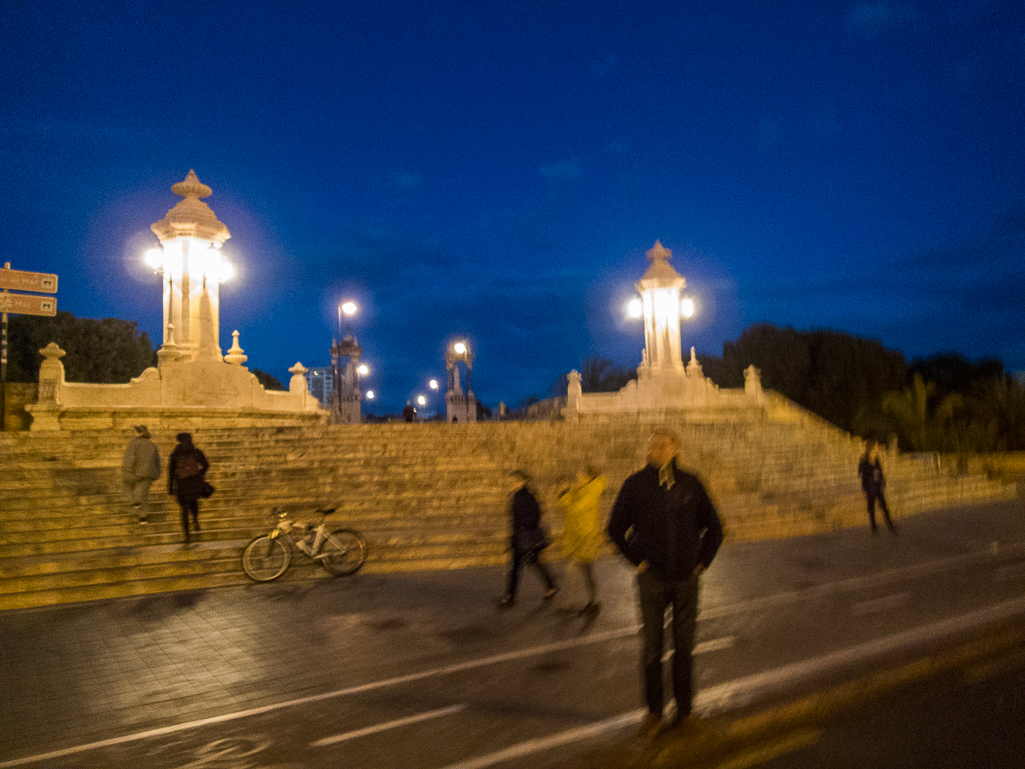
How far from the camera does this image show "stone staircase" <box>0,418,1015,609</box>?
9.23m

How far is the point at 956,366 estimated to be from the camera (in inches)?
2036

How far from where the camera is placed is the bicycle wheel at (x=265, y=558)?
8883 millimetres

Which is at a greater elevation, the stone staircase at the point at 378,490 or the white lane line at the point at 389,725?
the stone staircase at the point at 378,490

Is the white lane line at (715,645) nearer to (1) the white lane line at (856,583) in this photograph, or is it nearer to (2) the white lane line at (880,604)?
(1) the white lane line at (856,583)

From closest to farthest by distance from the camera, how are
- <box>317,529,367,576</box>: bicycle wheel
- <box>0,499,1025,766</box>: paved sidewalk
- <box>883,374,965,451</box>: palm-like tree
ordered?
<box>0,499,1025,766</box>: paved sidewalk → <box>317,529,367,576</box>: bicycle wheel → <box>883,374,965,451</box>: palm-like tree

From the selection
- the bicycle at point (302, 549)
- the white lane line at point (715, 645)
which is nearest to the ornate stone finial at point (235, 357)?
the bicycle at point (302, 549)

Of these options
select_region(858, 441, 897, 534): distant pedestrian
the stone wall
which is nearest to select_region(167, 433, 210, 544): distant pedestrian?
select_region(858, 441, 897, 534): distant pedestrian

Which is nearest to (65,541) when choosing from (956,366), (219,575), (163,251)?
(219,575)

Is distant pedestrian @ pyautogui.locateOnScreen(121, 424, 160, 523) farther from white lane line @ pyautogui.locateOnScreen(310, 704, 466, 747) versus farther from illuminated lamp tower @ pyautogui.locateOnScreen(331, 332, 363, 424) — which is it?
illuminated lamp tower @ pyautogui.locateOnScreen(331, 332, 363, 424)

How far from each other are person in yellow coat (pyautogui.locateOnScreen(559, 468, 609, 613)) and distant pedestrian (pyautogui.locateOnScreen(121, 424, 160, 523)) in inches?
262

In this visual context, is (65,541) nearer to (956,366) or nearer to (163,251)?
(163,251)

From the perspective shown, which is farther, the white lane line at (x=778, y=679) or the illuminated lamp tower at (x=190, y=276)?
the illuminated lamp tower at (x=190, y=276)

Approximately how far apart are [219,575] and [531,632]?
489 centimetres

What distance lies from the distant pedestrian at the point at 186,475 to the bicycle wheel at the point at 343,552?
227 cm
